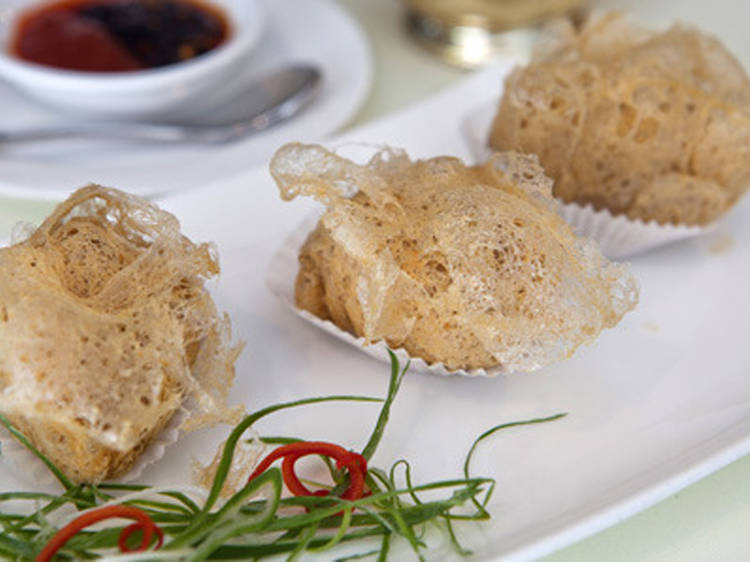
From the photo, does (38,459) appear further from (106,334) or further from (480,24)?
(480,24)

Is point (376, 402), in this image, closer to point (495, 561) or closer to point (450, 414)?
point (450, 414)

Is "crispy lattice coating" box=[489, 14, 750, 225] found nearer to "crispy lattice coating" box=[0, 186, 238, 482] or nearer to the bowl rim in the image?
"crispy lattice coating" box=[0, 186, 238, 482]

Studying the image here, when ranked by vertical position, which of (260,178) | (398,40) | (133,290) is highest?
(133,290)

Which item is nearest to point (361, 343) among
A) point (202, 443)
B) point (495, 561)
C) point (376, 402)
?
point (376, 402)

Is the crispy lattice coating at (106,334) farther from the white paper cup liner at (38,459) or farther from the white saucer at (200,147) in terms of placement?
the white saucer at (200,147)

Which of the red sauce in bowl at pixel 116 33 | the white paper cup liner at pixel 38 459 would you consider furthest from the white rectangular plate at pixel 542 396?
the red sauce in bowl at pixel 116 33

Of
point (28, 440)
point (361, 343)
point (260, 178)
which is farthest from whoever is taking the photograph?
point (260, 178)

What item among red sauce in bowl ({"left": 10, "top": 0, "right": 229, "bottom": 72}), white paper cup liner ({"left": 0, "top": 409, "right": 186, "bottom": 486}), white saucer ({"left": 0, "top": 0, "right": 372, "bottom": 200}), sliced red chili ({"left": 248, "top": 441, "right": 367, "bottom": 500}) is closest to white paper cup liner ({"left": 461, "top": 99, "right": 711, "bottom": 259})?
white saucer ({"left": 0, "top": 0, "right": 372, "bottom": 200})

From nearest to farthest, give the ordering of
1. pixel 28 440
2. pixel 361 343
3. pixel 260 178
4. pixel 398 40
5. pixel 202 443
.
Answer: pixel 28 440 < pixel 202 443 < pixel 361 343 < pixel 260 178 < pixel 398 40
